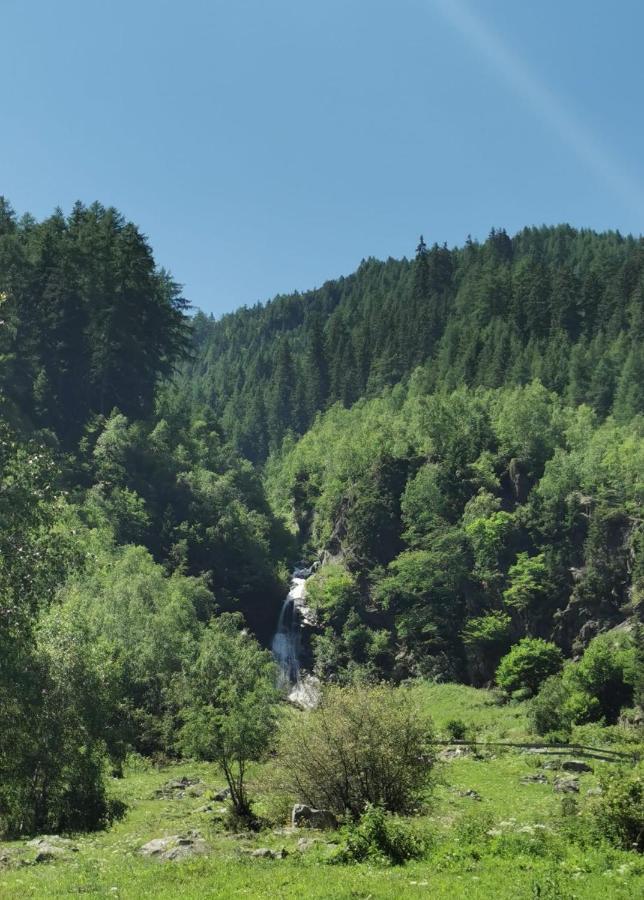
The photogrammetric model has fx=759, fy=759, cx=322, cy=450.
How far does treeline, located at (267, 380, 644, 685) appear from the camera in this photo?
72.2 metres

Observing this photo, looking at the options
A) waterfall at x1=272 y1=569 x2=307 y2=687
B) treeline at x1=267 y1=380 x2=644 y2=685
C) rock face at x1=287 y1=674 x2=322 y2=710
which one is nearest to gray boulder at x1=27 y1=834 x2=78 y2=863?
rock face at x1=287 y1=674 x2=322 y2=710

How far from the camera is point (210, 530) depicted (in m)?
77.9

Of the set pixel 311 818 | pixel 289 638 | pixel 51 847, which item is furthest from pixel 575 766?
pixel 289 638

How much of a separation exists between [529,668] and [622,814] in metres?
49.2

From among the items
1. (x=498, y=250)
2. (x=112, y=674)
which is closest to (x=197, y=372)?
(x=498, y=250)

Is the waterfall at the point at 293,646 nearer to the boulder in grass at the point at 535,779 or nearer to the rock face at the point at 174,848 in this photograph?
the boulder in grass at the point at 535,779

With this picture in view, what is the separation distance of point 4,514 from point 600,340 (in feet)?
321

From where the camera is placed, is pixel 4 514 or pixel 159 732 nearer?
pixel 4 514

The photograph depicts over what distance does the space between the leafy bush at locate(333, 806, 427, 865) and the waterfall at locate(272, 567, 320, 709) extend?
53433 mm

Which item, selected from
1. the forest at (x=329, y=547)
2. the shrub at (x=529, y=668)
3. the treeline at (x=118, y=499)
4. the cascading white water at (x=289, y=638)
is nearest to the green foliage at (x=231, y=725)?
the forest at (x=329, y=547)

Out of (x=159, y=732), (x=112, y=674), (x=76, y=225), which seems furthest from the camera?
(x=76, y=225)

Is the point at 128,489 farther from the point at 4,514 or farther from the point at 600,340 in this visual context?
the point at 600,340

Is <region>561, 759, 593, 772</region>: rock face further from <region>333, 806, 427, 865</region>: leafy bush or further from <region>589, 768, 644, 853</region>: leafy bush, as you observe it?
<region>333, 806, 427, 865</region>: leafy bush

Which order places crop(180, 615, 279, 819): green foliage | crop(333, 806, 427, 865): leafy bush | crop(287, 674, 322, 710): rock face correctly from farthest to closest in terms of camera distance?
1. crop(287, 674, 322, 710): rock face
2. crop(180, 615, 279, 819): green foliage
3. crop(333, 806, 427, 865): leafy bush
